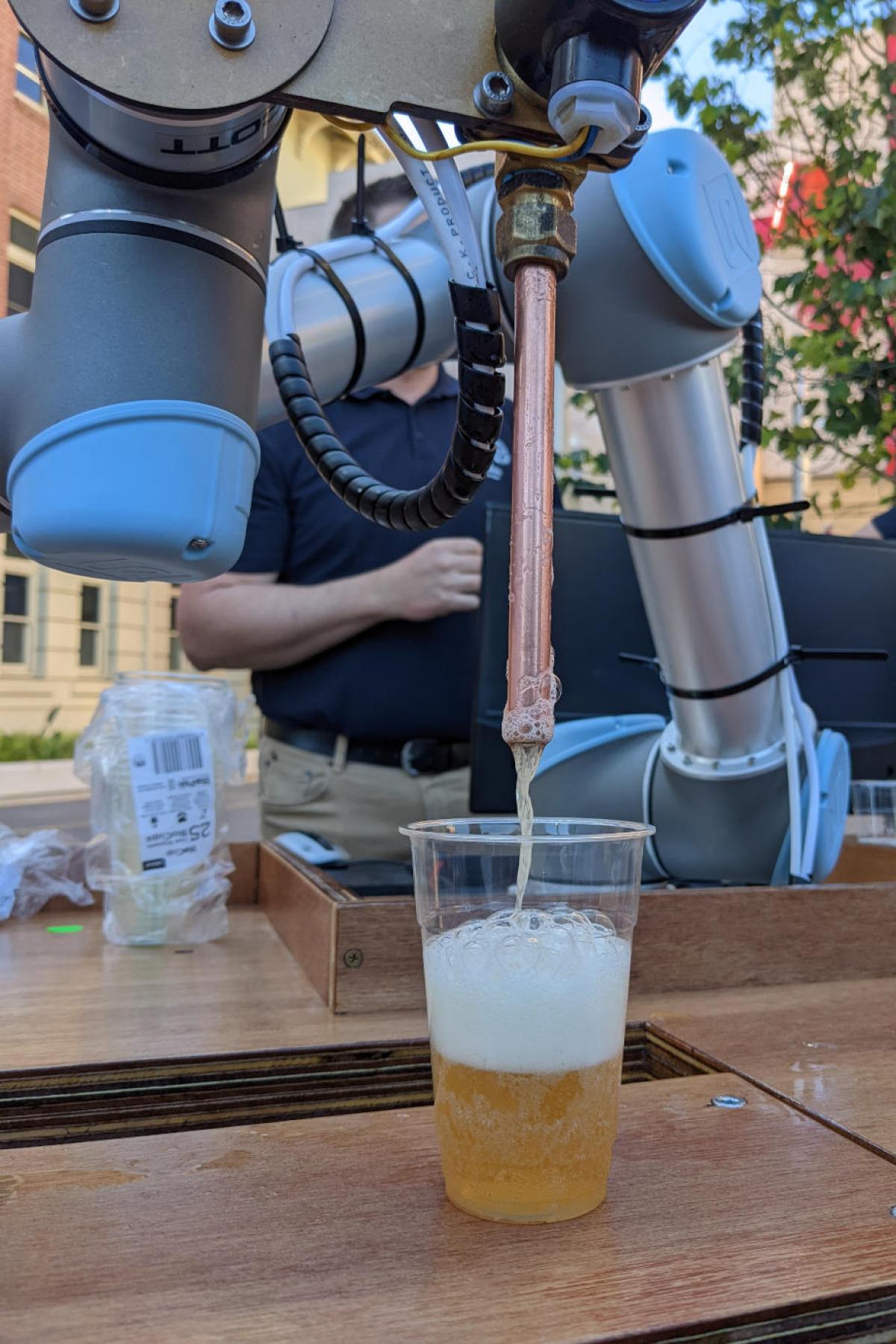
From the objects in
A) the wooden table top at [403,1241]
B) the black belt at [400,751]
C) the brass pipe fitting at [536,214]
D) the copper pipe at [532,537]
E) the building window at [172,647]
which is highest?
Answer: the building window at [172,647]

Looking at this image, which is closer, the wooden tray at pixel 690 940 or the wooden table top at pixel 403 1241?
the wooden table top at pixel 403 1241

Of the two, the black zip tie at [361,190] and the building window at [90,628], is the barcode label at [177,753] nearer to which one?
the black zip tie at [361,190]

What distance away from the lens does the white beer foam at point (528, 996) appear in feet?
1.29

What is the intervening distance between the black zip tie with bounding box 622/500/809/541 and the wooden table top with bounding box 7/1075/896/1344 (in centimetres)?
44

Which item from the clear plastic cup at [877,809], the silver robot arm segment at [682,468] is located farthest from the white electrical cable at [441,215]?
the clear plastic cup at [877,809]

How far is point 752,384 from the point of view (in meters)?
0.87

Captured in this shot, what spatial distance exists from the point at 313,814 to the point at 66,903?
0.57m

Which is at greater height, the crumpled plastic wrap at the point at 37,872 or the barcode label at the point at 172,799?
the barcode label at the point at 172,799

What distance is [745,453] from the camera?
0.85 metres

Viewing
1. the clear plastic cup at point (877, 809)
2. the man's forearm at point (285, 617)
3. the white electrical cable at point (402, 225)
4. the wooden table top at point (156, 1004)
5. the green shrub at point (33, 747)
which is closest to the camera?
the wooden table top at point (156, 1004)

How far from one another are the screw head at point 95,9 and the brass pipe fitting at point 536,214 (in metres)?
0.16

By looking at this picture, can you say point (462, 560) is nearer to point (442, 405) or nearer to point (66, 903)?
point (442, 405)

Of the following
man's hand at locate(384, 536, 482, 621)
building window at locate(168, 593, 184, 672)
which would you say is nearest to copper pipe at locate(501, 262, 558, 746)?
man's hand at locate(384, 536, 482, 621)

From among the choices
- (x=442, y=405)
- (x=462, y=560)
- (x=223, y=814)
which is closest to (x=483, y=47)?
(x=223, y=814)
